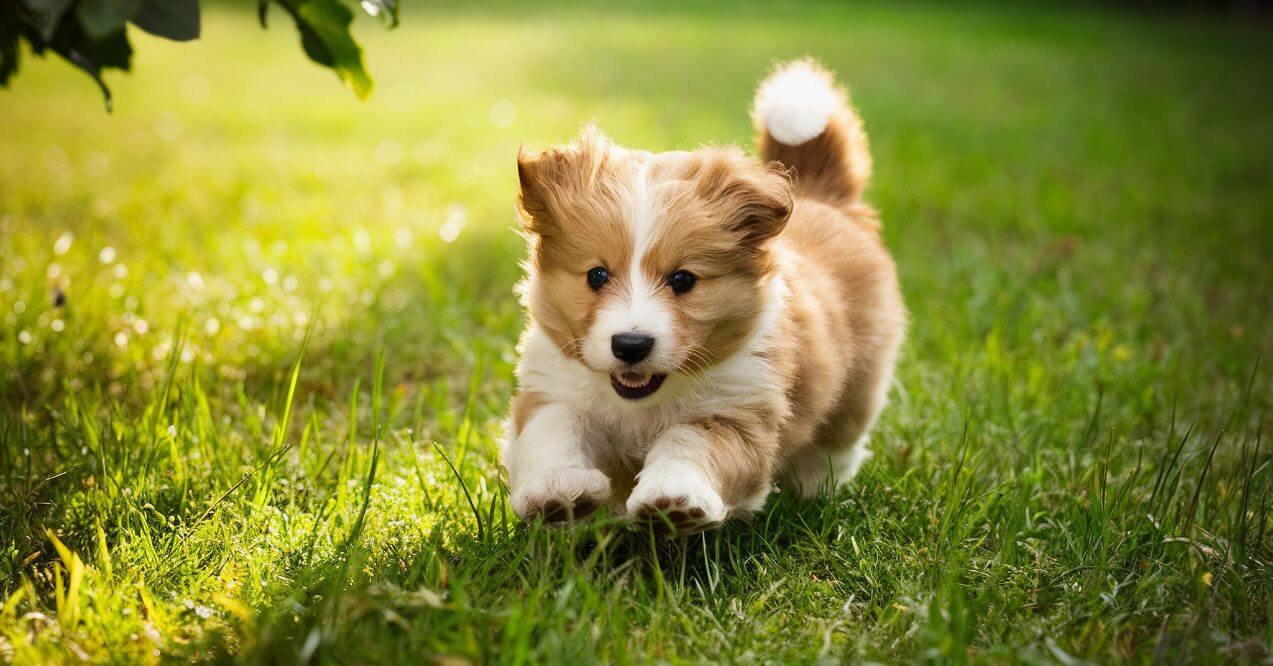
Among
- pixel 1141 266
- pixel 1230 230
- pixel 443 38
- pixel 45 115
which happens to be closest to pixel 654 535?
pixel 1141 266

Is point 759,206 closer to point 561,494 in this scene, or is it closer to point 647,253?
point 647,253

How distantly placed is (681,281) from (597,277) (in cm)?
19

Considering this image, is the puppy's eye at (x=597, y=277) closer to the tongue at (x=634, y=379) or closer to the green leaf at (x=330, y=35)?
the tongue at (x=634, y=379)

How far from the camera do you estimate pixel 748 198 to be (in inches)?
96.3

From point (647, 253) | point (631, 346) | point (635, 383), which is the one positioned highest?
point (647, 253)

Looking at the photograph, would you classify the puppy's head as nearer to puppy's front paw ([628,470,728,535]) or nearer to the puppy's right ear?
the puppy's right ear

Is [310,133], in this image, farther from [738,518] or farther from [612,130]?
[738,518]

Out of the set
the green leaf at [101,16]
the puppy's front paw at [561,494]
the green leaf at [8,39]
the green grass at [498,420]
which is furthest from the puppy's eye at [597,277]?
the green leaf at [8,39]

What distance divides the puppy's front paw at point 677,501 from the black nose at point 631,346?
Answer: 248 mm

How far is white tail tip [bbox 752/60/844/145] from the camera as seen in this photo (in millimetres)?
3090

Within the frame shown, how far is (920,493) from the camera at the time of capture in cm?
282

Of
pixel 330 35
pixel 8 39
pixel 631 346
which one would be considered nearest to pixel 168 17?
pixel 330 35

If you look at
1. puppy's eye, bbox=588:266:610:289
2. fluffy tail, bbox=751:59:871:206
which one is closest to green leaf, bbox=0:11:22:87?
puppy's eye, bbox=588:266:610:289

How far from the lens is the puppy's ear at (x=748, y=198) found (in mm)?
2445
